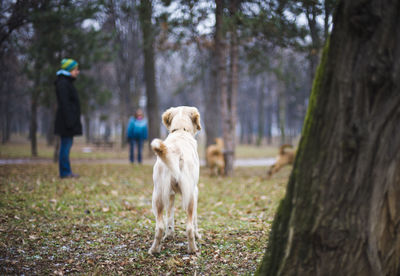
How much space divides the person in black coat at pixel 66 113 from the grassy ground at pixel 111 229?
85 centimetres

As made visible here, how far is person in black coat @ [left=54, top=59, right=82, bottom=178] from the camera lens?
27.0ft

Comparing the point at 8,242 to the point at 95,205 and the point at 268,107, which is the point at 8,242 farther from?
the point at 268,107

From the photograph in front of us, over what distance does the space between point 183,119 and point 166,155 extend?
38.9 inches

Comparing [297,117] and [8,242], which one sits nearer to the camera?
[8,242]

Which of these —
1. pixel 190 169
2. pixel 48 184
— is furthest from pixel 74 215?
pixel 190 169

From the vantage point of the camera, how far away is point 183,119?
413 cm

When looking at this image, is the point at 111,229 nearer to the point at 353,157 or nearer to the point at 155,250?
the point at 155,250

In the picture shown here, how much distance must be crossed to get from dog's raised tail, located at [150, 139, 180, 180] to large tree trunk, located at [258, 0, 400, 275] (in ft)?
4.79

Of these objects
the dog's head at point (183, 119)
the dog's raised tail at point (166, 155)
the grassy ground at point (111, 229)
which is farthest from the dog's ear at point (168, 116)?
the grassy ground at point (111, 229)

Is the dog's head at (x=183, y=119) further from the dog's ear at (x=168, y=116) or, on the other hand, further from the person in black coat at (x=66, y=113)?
the person in black coat at (x=66, y=113)

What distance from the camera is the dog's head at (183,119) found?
4.10 meters

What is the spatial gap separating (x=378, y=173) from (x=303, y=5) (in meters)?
4.46

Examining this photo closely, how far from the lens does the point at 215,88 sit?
16750mm

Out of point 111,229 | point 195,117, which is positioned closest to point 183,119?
point 195,117
